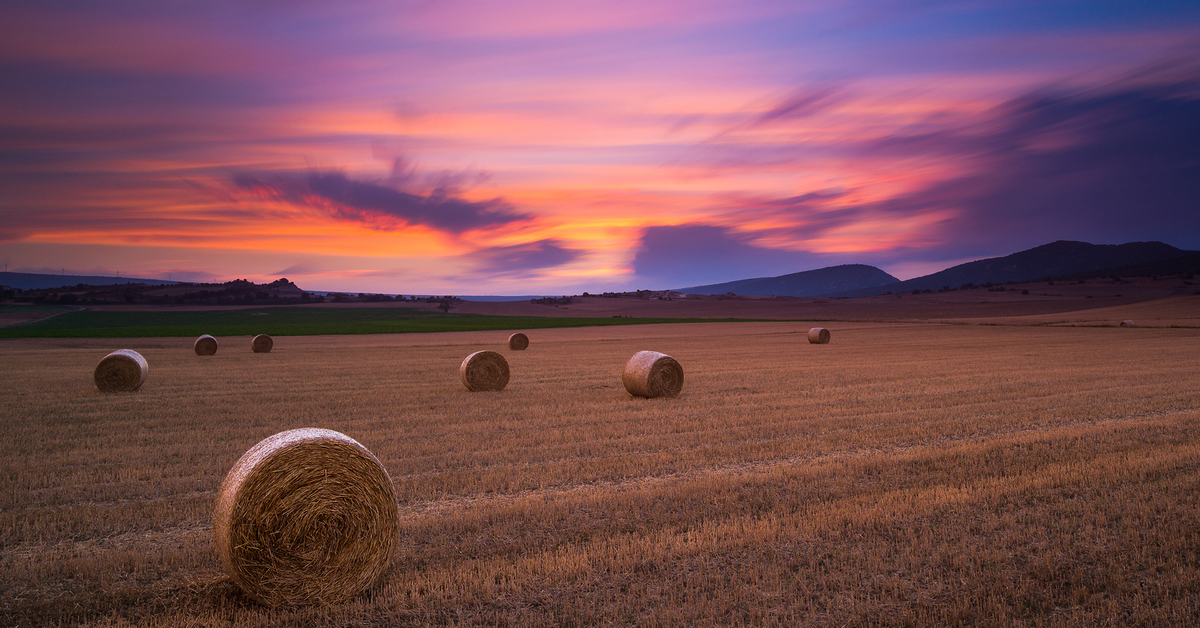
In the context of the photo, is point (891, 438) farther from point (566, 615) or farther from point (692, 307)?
point (692, 307)

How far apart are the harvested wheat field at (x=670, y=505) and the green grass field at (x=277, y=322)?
118ft

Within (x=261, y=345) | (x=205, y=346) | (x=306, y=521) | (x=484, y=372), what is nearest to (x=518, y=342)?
(x=261, y=345)

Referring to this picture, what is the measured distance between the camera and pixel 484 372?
16.5 m

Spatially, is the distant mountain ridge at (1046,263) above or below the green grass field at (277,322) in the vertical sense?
above

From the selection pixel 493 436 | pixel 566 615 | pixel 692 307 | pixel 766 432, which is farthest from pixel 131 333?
pixel 692 307

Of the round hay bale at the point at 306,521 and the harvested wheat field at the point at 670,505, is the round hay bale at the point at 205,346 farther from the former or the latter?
the round hay bale at the point at 306,521

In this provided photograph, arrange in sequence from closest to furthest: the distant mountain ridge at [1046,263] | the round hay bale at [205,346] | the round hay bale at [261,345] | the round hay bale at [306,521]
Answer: the round hay bale at [306,521], the round hay bale at [205,346], the round hay bale at [261,345], the distant mountain ridge at [1046,263]

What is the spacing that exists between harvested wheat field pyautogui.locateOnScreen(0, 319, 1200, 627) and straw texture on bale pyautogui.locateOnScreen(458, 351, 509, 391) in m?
0.79

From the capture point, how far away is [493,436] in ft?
35.3

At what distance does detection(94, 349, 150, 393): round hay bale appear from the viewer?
16.1 m

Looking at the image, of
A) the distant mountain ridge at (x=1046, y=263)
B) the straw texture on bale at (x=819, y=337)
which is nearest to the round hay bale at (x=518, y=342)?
the straw texture on bale at (x=819, y=337)

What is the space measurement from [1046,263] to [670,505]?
20204 cm

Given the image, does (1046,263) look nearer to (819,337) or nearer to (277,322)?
(819,337)

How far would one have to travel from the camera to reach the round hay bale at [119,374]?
635 inches
